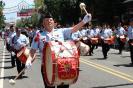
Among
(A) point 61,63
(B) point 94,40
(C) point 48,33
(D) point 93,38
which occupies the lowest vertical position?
(B) point 94,40

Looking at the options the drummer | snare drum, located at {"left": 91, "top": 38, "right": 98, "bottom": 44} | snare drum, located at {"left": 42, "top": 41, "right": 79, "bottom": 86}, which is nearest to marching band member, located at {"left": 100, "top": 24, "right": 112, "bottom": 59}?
snare drum, located at {"left": 91, "top": 38, "right": 98, "bottom": 44}

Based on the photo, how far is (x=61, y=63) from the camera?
302 inches

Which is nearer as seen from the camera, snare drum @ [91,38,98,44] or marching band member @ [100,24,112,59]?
marching band member @ [100,24,112,59]

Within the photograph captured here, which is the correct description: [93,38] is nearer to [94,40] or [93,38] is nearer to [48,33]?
[94,40]

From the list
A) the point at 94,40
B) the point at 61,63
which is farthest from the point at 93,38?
the point at 61,63

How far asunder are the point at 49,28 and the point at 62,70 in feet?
2.77

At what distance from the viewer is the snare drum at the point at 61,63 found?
7.66 m

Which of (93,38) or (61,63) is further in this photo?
(93,38)

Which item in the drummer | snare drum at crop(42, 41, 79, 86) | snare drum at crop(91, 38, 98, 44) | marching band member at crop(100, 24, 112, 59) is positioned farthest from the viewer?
snare drum at crop(91, 38, 98, 44)

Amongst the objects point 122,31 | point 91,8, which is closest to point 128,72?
point 122,31

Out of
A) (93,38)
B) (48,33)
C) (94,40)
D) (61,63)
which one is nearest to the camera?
(61,63)

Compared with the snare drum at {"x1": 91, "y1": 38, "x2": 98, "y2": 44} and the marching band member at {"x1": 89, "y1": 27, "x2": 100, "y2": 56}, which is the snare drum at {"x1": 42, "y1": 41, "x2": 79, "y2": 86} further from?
the snare drum at {"x1": 91, "y1": 38, "x2": 98, "y2": 44}

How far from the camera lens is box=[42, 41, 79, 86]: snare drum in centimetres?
766

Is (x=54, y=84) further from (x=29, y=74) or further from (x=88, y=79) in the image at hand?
Result: (x=29, y=74)
